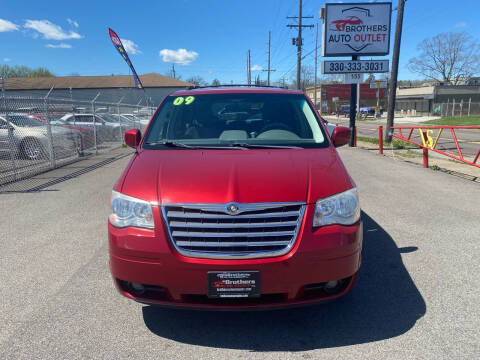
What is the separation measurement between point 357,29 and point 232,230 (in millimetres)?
15604

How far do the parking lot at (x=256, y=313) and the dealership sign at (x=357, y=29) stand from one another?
1222 centimetres

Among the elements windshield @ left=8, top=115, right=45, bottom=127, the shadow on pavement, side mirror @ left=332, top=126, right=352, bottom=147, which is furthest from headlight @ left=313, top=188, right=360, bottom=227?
windshield @ left=8, top=115, right=45, bottom=127

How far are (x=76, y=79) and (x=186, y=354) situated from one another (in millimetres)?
70862

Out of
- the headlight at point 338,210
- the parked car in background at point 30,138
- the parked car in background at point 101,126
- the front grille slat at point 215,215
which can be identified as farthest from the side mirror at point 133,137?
the parked car in background at point 101,126

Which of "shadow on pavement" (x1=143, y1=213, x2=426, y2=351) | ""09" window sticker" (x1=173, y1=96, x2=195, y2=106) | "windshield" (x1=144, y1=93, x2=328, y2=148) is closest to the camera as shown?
"shadow on pavement" (x1=143, y1=213, x2=426, y2=351)

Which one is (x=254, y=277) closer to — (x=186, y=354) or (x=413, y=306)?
(x=186, y=354)

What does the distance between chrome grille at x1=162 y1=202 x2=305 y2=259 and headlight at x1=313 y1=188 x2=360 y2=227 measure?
0.55 feet

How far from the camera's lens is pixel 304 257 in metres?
2.49

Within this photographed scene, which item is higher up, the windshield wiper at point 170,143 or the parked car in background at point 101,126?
the windshield wiper at point 170,143

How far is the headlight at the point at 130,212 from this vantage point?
8.56 feet

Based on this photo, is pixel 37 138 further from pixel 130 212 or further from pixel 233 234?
pixel 233 234

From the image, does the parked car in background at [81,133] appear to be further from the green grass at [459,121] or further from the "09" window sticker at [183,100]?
the green grass at [459,121]

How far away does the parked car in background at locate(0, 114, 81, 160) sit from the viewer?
8.75 m

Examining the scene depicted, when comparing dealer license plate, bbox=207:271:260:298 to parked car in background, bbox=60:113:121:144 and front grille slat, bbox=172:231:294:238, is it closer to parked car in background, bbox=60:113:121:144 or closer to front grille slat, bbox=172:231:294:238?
front grille slat, bbox=172:231:294:238
